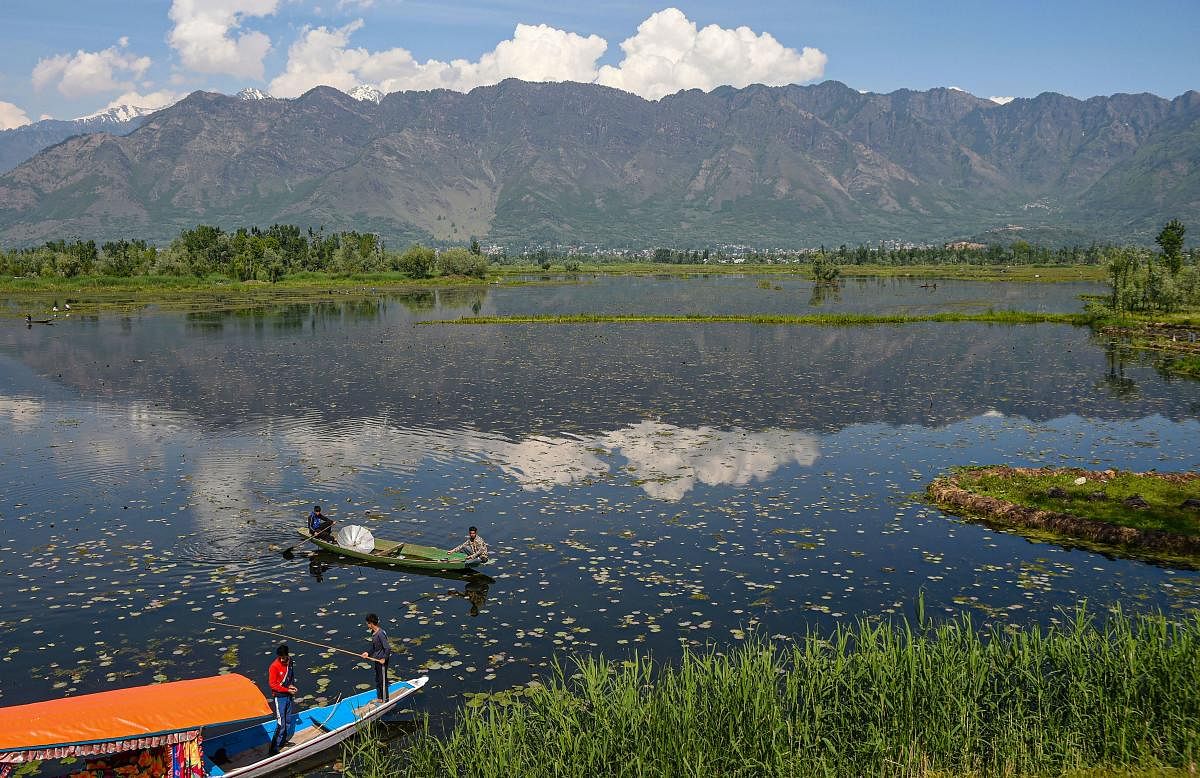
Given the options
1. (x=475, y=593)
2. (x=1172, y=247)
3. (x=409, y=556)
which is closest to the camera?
A: (x=475, y=593)

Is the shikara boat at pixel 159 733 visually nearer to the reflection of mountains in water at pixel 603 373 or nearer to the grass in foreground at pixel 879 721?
the grass in foreground at pixel 879 721

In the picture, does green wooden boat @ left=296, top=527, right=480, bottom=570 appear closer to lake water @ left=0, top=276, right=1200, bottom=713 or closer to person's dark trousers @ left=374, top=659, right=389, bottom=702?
lake water @ left=0, top=276, right=1200, bottom=713

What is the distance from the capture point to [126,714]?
17.6m

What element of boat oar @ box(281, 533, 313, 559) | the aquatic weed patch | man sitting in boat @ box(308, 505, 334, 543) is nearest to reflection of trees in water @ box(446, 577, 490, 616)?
man sitting in boat @ box(308, 505, 334, 543)

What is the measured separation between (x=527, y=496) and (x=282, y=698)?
66.8 ft

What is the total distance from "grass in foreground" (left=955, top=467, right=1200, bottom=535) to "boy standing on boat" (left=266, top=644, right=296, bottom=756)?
31.7m

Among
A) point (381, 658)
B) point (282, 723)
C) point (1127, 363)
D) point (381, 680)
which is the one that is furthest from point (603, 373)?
point (282, 723)

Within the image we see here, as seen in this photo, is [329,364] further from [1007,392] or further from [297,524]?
→ [1007,392]

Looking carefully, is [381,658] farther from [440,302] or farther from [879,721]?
[440,302]

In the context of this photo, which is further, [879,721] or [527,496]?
[527,496]

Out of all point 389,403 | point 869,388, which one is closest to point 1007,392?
point 869,388

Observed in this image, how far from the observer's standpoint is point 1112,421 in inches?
2222

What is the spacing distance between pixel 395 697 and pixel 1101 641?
59.5 ft

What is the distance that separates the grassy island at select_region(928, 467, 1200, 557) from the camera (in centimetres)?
3312
